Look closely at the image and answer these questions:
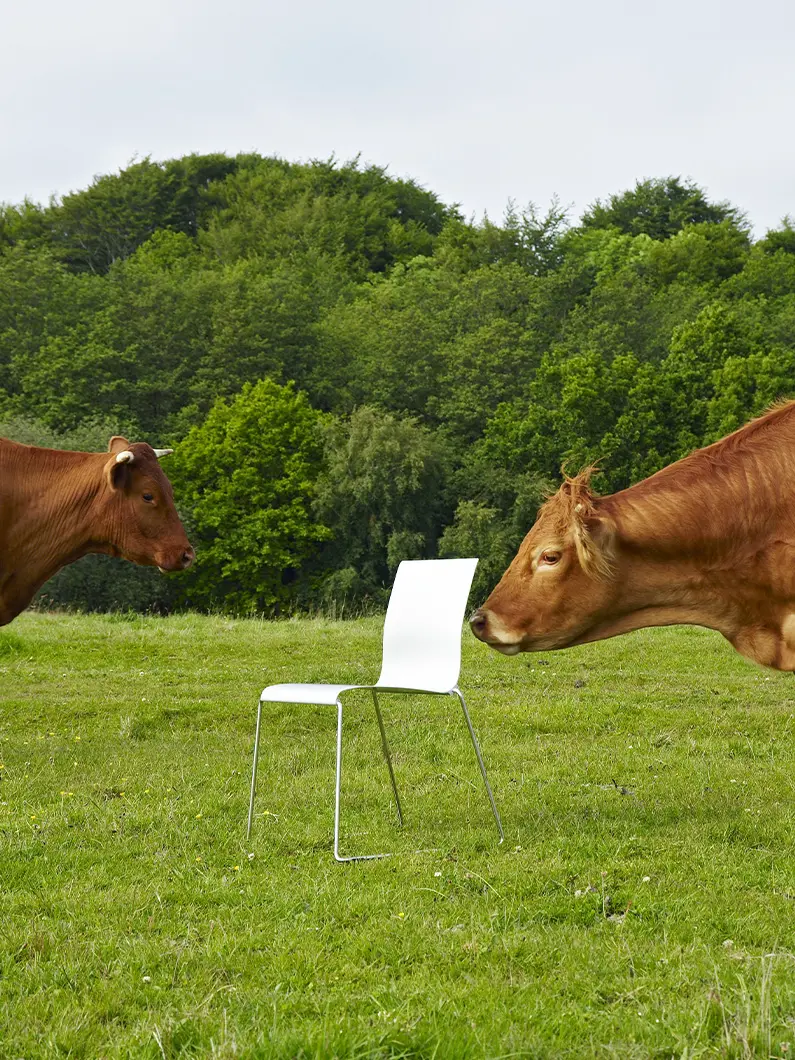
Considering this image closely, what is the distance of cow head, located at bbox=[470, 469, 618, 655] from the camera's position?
4.69 m

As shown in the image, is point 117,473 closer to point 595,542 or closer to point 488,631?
point 488,631

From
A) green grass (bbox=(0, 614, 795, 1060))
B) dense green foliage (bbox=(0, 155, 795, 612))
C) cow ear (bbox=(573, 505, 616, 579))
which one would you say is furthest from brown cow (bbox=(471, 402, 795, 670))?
dense green foliage (bbox=(0, 155, 795, 612))

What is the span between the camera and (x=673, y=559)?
474 cm

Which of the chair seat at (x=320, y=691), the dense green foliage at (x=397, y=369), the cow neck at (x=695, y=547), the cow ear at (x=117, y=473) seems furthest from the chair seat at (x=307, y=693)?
the dense green foliage at (x=397, y=369)

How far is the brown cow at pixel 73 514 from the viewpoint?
790cm

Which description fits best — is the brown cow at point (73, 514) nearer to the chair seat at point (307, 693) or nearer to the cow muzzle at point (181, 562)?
the cow muzzle at point (181, 562)

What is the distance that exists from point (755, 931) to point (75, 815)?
326 centimetres

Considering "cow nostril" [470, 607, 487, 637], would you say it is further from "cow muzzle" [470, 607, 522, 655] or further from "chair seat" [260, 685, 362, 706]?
"chair seat" [260, 685, 362, 706]

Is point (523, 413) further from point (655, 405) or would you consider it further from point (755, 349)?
point (755, 349)

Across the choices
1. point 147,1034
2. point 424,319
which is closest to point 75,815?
point 147,1034

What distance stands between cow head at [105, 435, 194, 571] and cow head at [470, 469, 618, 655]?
3.80 m

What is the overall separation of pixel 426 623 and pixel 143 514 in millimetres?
3119

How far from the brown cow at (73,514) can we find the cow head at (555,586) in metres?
3.73

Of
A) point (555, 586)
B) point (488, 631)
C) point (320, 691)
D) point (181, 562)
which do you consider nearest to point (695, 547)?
point (555, 586)
